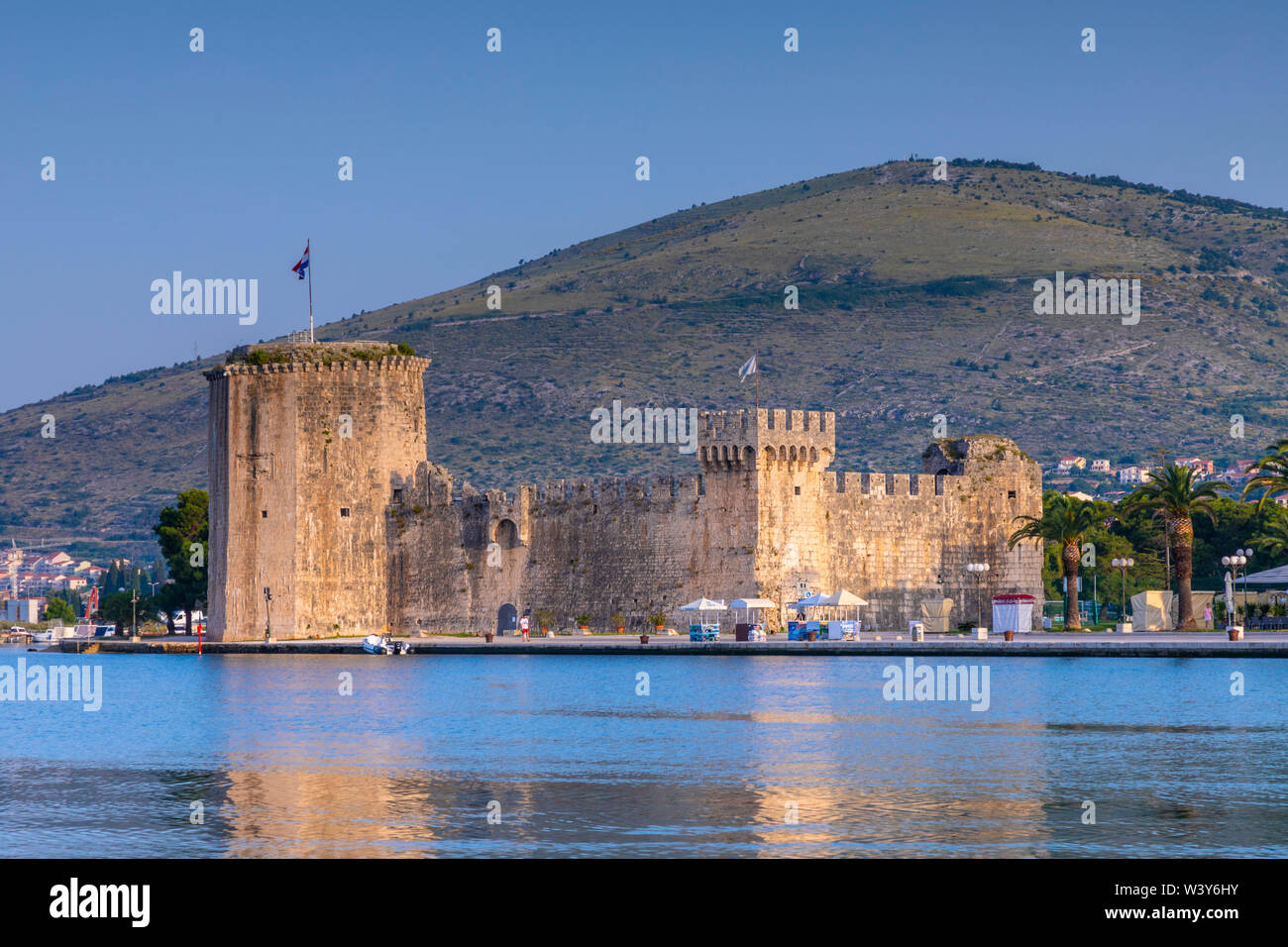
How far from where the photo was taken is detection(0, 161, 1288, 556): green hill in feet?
378

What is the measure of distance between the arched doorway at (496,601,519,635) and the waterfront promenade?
140cm

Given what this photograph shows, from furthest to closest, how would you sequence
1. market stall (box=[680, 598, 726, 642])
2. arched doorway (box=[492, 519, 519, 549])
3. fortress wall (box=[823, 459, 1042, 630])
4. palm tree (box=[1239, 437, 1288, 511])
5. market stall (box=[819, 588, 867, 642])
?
arched doorway (box=[492, 519, 519, 549]), fortress wall (box=[823, 459, 1042, 630]), palm tree (box=[1239, 437, 1288, 511]), market stall (box=[680, 598, 726, 642]), market stall (box=[819, 588, 867, 642])

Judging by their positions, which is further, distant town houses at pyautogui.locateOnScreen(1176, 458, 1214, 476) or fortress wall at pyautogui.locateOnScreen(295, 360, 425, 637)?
distant town houses at pyautogui.locateOnScreen(1176, 458, 1214, 476)

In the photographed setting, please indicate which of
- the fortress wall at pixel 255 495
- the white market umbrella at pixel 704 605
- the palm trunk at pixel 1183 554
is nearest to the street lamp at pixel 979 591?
the palm trunk at pixel 1183 554

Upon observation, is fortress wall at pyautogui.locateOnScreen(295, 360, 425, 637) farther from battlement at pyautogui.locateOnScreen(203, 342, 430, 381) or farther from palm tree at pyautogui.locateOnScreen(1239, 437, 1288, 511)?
palm tree at pyautogui.locateOnScreen(1239, 437, 1288, 511)

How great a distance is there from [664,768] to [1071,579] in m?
28.6

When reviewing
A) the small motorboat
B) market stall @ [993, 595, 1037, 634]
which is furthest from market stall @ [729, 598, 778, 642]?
the small motorboat

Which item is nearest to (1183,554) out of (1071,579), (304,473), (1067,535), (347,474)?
(1067,535)

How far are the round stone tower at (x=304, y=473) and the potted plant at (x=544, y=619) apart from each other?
187 inches

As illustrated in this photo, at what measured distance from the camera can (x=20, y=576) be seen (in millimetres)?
144250

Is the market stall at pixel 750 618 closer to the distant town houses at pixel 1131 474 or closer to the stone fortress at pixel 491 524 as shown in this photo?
the stone fortress at pixel 491 524

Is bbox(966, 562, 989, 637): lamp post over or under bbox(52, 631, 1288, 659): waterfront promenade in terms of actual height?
over

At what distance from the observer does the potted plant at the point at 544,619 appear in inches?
1941
